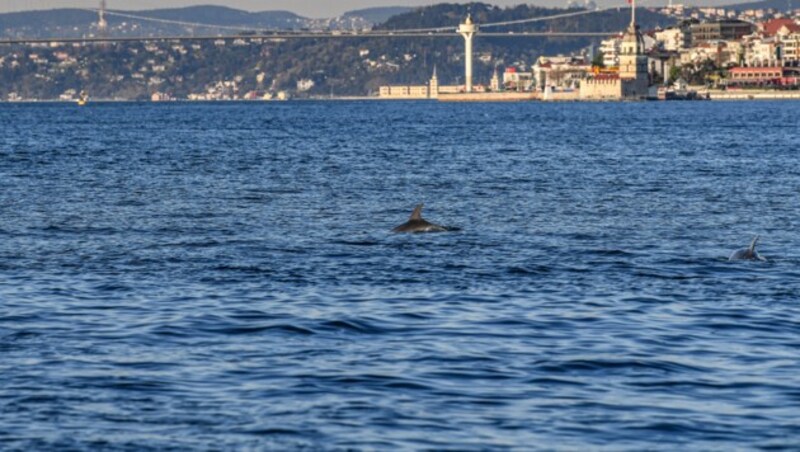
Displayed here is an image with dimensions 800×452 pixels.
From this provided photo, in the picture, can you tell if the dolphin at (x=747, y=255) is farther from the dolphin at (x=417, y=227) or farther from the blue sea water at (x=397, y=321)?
the dolphin at (x=417, y=227)

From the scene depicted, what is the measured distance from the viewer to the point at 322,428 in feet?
46.2

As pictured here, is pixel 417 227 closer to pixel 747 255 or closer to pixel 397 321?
pixel 747 255

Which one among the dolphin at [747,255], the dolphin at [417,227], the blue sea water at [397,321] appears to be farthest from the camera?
the dolphin at [417,227]

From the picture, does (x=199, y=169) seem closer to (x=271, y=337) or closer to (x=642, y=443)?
(x=271, y=337)

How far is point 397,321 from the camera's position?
65.0 ft

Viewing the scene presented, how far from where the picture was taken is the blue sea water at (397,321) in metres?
14.3

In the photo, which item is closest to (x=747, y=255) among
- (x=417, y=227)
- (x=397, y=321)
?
(x=417, y=227)

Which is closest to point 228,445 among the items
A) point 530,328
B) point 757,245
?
point 530,328

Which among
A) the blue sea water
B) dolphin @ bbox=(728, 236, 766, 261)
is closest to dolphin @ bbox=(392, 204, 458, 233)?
the blue sea water

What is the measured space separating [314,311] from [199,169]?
3782 cm

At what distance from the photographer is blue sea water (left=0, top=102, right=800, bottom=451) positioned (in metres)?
14.3

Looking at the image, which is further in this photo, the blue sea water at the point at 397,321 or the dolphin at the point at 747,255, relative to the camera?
the dolphin at the point at 747,255

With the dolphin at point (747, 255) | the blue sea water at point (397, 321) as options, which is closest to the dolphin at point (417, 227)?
the blue sea water at point (397, 321)

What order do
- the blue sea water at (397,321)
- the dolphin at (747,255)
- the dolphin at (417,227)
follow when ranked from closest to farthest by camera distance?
the blue sea water at (397,321) → the dolphin at (747,255) → the dolphin at (417,227)
